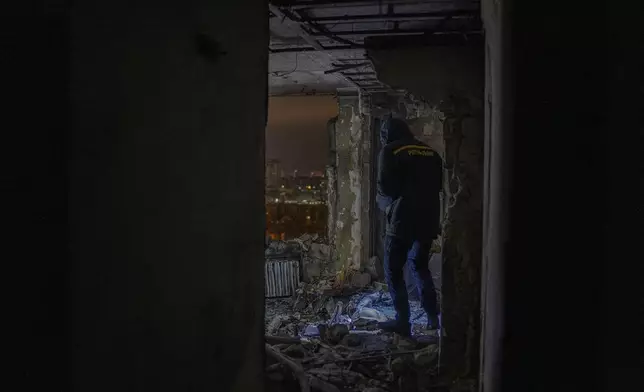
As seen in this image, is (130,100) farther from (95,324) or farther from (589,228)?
(589,228)

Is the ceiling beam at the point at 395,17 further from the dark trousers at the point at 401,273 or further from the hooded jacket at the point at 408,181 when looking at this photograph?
the dark trousers at the point at 401,273

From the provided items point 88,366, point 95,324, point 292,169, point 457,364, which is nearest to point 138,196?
A: point 95,324

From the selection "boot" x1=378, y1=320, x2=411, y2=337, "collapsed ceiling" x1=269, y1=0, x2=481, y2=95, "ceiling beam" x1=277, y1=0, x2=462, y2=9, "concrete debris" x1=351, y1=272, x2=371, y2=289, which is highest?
"collapsed ceiling" x1=269, y1=0, x2=481, y2=95

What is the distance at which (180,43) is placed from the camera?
1.78 meters

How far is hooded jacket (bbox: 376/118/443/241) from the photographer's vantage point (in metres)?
4.81

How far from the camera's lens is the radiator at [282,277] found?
752cm

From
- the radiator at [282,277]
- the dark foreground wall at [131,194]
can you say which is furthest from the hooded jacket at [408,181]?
the radiator at [282,277]

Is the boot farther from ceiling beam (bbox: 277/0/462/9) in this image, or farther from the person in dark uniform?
ceiling beam (bbox: 277/0/462/9)

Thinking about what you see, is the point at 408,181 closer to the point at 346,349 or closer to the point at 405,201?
the point at 405,201

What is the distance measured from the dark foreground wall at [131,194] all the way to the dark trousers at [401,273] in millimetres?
2896

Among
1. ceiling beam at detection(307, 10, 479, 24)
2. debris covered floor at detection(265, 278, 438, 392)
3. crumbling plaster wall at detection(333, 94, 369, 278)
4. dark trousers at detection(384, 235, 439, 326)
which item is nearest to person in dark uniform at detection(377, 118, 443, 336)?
dark trousers at detection(384, 235, 439, 326)

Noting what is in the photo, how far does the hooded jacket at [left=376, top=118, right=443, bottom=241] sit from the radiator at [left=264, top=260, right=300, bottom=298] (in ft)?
9.91

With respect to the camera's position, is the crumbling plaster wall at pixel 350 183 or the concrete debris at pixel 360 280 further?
the crumbling plaster wall at pixel 350 183

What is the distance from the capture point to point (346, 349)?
4598mm
